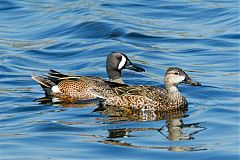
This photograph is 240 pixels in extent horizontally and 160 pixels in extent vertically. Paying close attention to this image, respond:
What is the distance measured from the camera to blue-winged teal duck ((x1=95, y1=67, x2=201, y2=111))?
52.9ft

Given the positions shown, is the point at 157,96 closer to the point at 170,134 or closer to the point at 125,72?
the point at 170,134

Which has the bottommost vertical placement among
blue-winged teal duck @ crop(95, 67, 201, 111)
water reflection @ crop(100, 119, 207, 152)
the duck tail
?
water reflection @ crop(100, 119, 207, 152)

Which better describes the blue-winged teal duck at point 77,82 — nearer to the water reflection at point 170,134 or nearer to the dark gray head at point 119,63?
the dark gray head at point 119,63

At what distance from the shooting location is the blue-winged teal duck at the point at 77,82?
17.4m

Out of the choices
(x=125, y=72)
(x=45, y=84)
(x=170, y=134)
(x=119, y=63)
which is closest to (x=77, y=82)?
(x=45, y=84)

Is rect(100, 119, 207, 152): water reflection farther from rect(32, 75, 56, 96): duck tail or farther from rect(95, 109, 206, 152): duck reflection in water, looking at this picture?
rect(32, 75, 56, 96): duck tail

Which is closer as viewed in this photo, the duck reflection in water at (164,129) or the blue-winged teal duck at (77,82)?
the duck reflection in water at (164,129)

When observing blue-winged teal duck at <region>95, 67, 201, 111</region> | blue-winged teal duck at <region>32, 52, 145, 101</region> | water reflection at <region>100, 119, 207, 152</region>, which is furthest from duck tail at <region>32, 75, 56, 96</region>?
water reflection at <region>100, 119, 207, 152</region>

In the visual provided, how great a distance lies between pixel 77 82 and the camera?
17.6 metres

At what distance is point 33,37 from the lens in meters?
23.7

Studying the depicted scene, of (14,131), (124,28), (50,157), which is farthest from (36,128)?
(124,28)

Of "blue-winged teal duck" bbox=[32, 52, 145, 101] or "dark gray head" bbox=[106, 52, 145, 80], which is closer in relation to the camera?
"blue-winged teal duck" bbox=[32, 52, 145, 101]

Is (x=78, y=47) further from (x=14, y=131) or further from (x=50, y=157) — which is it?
(x=50, y=157)

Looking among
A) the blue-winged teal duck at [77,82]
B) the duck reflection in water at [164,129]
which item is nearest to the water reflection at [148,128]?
the duck reflection in water at [164,129]
